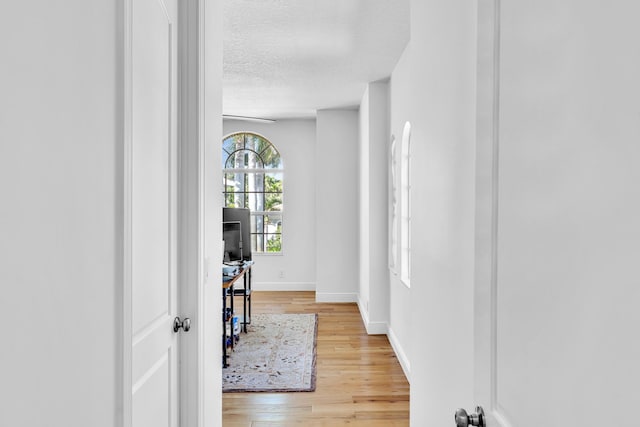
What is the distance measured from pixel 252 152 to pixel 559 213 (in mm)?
7272

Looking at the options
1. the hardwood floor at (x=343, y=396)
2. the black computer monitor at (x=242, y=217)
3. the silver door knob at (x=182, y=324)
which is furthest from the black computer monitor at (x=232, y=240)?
the silver door knob at (x=182, y=324)

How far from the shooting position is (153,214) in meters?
1.46

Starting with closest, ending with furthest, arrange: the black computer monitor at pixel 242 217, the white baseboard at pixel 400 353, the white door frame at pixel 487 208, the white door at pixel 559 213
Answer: the white door at pixel 559 213 → the white door frame at pixel 487 208 → the white baseboard at pixel 400 353 → the black computer monitor at pixel 242 217

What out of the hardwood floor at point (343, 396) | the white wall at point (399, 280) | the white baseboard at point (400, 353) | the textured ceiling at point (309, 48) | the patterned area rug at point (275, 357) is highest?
the textured ceiling at point (309, 48)

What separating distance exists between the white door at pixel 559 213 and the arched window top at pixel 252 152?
22.4ft

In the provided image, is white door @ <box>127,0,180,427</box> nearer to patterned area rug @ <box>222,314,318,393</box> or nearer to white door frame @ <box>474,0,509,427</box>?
white door frame @ <box>474,0,509,427</box>

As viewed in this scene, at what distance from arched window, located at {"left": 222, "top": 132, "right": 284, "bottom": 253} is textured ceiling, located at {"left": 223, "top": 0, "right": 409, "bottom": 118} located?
153 centimetres

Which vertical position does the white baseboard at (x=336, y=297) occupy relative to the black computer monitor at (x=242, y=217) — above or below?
below

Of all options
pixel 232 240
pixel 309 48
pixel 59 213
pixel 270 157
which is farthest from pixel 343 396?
pixel 270 157

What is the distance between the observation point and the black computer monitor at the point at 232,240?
4.86 meters

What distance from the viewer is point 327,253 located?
6.71 meters

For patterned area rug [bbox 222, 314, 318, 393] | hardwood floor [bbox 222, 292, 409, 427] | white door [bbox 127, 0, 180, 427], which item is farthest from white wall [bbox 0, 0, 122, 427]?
patterned area rug [bbox 222, 314, 318, 393]

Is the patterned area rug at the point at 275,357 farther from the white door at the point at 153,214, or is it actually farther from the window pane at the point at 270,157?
the window pane at the point at 270,157

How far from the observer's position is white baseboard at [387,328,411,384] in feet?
12.6
